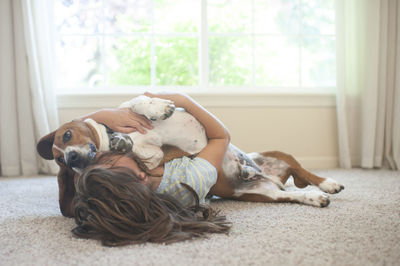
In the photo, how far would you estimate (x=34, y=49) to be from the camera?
8.58 feet

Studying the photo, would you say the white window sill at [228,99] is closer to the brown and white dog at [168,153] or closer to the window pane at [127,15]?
the window pane at [127,15]

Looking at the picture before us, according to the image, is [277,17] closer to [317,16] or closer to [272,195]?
[317,16]

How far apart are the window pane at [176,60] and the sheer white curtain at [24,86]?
0.80m

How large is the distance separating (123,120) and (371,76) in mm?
2067

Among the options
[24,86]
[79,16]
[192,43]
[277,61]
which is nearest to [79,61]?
[79,16]

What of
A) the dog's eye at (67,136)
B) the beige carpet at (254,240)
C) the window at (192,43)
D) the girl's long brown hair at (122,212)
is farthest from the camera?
the window at (192,43)

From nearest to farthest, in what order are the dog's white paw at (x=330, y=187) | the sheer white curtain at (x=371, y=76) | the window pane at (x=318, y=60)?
the dog's white paw at (x=330, y=187), the sheer white curtain at (x=371, y=76), the window pane at (x=318, y=60)

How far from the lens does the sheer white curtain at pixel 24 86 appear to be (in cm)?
260

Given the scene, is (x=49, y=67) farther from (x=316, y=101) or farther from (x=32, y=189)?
(x=316, y=101)

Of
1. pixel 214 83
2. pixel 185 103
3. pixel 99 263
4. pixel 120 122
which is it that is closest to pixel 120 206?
pixel 99 263

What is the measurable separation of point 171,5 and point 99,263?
2.42 m

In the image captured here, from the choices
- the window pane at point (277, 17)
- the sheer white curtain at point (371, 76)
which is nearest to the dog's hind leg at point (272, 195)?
the sheer white curtain at point (371, 76)

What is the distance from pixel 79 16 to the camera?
2953 millimetres

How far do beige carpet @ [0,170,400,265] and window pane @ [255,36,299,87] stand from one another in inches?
62.4
